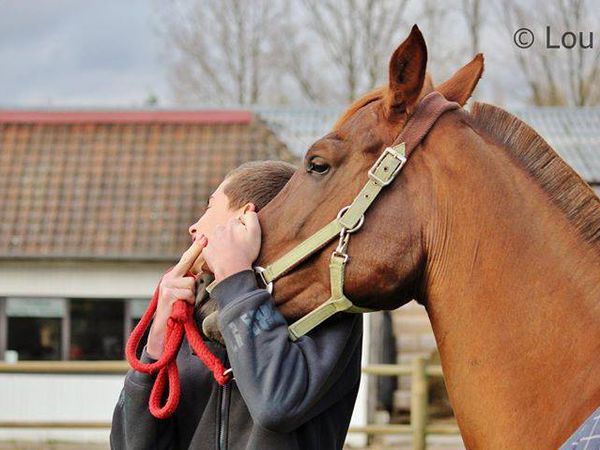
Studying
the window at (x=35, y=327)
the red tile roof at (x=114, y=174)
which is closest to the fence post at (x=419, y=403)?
the red tile roof at (x=114, y=174)

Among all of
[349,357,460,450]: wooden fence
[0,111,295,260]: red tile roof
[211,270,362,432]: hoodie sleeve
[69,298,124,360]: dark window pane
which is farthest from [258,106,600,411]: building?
[211,270,362,432]: hoodie sleeve

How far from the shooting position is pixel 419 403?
26.7ft

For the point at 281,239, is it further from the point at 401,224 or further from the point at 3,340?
the point at 3,340

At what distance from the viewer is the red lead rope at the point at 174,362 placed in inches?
90.6

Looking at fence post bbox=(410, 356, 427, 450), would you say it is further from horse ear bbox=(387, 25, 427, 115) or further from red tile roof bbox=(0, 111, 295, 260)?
horse ear bbox=(387, 25, 427, 115)

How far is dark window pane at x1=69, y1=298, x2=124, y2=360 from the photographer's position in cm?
1342

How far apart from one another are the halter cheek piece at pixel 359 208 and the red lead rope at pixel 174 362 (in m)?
0.31

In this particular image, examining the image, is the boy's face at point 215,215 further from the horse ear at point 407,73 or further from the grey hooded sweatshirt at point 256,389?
the horse ear at point 407,73

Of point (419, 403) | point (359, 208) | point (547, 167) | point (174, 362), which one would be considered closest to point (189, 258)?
point (174, 362)

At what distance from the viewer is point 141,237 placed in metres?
13.2

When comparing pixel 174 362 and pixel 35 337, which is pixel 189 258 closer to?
pixel 174 362

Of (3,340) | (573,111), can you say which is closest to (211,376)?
(3,340)

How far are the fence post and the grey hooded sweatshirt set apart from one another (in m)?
5.75

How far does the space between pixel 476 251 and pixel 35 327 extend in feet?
40.7
